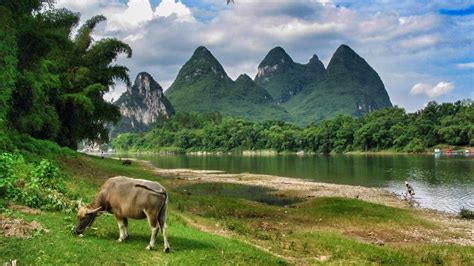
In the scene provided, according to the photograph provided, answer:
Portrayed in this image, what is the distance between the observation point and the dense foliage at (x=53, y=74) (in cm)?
2641

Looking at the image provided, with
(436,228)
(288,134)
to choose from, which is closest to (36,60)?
(436,228)

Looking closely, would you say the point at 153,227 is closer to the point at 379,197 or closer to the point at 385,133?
the point at 379,197

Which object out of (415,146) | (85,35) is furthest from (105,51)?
(415,146)

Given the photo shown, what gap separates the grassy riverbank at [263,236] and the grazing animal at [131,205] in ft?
1.64

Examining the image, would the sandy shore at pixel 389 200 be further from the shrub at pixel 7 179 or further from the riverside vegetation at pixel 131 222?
the shrub at pixel 7 179

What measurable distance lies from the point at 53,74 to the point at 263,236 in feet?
120

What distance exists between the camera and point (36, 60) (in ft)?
105

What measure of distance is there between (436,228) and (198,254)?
801 inches

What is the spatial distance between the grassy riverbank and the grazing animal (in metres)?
0.50

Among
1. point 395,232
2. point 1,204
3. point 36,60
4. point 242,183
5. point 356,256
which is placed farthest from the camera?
point 242,183

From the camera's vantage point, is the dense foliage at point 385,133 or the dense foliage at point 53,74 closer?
the dense foliage at point 53,74

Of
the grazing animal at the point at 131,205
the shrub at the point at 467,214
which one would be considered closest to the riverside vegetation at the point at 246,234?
the grazing animal at the point at 131,205

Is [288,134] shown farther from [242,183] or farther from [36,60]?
[36,60]

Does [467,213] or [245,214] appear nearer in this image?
[245,214]
